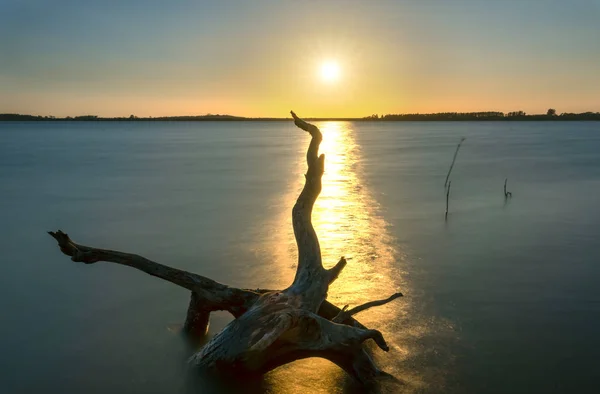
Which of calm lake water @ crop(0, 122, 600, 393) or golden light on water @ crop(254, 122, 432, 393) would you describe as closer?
golden light on water @ crop(254, 122, 432, 393)

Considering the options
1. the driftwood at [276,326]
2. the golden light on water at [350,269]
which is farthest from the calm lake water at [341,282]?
the driftwood at [276,326]

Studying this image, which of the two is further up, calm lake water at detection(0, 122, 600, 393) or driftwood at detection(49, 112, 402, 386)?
driftwood at detection(49, 112, 402, 386)

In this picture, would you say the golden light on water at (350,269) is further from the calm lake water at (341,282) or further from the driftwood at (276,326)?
the driftwood at (276,326)

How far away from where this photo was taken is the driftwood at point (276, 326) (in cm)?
494

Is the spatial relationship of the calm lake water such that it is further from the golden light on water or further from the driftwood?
the driftwood

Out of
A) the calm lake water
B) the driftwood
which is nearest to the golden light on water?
the calm lake water

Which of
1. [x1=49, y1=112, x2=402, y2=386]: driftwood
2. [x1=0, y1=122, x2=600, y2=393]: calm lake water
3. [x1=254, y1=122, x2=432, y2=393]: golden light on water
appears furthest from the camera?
[x1=0, y1=122, x2=600, y2=393]: calm lake water

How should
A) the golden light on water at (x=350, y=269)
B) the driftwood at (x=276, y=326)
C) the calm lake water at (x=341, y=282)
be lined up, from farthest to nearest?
1. the calm lake water at (x=341, y=282)
2. the golden light on water at (x=350, y=269)
3. the driftwood at (x=276, y=326)

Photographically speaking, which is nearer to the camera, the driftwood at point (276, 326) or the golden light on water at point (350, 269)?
the driftwood at point (276, 326)

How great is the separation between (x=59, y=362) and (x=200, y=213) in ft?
32.8

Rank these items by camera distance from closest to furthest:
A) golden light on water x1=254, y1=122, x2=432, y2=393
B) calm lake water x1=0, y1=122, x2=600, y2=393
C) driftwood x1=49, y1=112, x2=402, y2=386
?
driftwood x1=49, y1=112, x2=402, y2=386 < golden light on water x1=254, y1=122, x2=432, y2=393 < calm lake water x1=0, y1=122, x2=600, y2=393

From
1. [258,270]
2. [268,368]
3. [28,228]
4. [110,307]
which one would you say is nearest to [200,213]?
[28,228]

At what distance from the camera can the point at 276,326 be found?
482 centimetres

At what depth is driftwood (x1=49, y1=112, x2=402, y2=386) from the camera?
16.2ft
